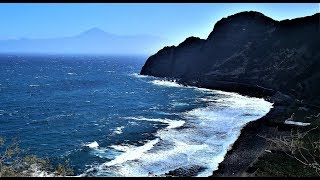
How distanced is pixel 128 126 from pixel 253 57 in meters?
72.7

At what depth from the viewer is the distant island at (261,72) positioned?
47.5 meters

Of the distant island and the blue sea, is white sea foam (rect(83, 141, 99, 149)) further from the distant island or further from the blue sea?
the distant island

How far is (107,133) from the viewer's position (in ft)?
199

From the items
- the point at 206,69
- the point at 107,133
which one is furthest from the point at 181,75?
the point at 107,133

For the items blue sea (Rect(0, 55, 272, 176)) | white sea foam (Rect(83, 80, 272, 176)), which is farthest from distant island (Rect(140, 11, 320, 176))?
blue sea (Rect(0, 55, 272, 176))

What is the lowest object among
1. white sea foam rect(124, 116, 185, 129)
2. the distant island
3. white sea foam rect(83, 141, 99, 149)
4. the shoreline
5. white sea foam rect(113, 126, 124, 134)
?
white sea foam rect(83, 141, 99, 149)

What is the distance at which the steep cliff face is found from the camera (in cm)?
10119

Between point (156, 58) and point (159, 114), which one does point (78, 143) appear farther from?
point (156, 58)

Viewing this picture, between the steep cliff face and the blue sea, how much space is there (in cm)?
1150

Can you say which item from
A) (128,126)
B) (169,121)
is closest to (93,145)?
(128,126)

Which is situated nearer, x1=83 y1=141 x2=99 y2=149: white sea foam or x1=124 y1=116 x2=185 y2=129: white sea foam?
x1=83 y1=141 x2=99 y2=149: white sea foam

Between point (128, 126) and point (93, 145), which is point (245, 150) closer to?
point (93, 145)

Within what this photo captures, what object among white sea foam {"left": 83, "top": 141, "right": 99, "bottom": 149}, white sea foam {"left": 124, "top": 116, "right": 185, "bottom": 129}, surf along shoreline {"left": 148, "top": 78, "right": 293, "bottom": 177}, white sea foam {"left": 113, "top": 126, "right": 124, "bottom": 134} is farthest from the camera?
white sea foam {"left": 124, "top": 116, "right": 185, "bottom": 129}

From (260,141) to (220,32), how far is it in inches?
3641
